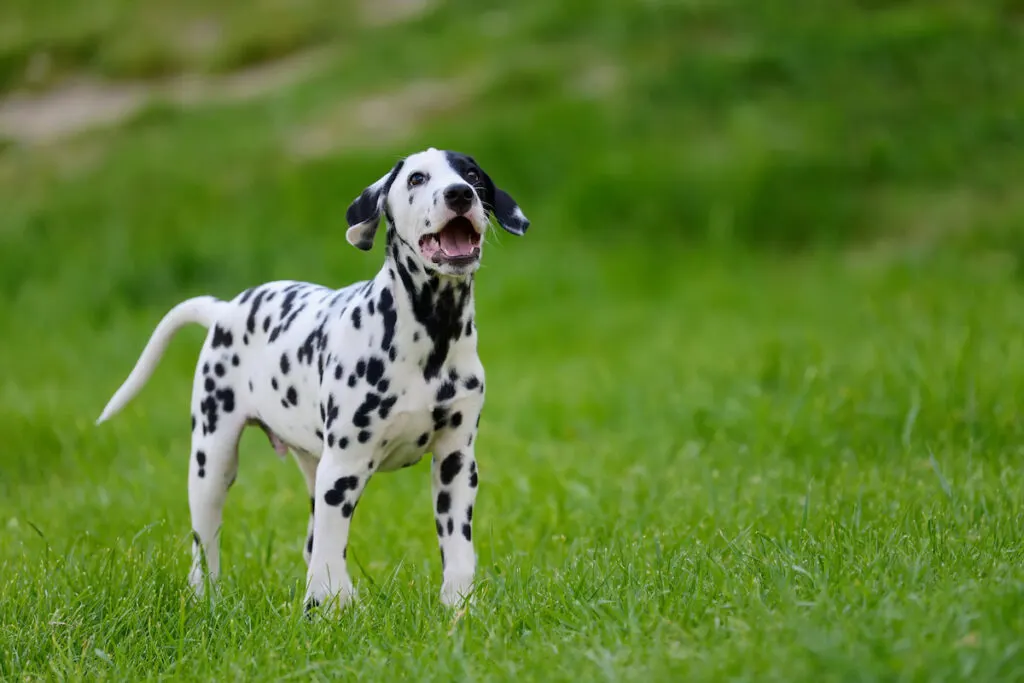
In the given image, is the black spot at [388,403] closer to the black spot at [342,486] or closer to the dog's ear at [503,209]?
the black spot at [342,486]

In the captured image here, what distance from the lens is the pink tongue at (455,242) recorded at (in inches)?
152

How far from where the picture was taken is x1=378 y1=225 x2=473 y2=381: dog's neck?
13.2 feet

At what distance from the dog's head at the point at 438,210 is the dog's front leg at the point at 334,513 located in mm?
723

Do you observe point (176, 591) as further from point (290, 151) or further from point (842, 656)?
point (290, 151)

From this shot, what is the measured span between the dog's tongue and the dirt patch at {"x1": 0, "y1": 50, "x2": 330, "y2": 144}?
1233 cm

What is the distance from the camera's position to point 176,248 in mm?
11672

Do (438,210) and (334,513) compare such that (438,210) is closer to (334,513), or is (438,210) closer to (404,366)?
(404,366)

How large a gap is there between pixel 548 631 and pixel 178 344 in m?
7.30


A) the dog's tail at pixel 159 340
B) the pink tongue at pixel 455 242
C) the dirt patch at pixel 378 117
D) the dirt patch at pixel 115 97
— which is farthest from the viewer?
the dirt patch at pixel 115 97

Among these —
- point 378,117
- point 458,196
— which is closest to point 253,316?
point 458,196

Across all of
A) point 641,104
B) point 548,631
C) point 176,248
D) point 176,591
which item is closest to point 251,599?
point 176,591

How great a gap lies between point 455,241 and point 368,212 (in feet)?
1.37

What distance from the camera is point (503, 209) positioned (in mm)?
4160

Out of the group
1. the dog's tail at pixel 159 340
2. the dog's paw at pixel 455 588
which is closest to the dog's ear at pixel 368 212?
the dog's tail at pixel 159 340
